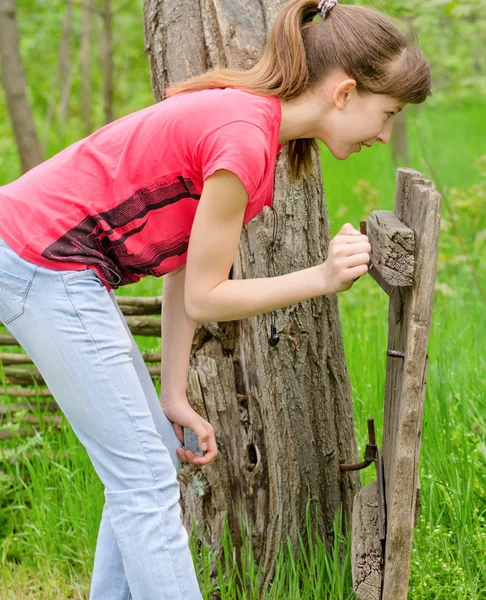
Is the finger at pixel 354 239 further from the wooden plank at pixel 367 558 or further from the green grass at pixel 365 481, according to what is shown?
the green grass at pixel 365 481

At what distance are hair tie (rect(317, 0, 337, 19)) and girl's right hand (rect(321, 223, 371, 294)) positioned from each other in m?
0.55

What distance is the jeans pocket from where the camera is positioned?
5.55 ft

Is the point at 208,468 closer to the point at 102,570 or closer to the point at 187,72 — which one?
the point at 102,570

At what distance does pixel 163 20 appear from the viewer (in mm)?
2373

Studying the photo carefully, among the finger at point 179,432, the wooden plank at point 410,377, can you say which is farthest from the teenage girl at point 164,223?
the finger at point 179,432

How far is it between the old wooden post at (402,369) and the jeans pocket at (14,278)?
74 centimetres

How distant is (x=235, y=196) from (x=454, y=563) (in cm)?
126

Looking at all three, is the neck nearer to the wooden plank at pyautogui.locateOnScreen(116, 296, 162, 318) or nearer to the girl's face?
the girl's face

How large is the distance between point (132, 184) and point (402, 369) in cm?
72


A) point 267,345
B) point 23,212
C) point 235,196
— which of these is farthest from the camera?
point 267,345

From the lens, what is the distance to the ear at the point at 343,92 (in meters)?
1.75

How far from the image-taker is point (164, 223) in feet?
5.96

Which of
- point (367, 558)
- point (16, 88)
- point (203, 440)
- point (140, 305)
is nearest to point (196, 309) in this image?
point (203, 440)

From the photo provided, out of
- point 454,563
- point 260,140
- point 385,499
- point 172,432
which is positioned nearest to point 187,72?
point 260,140
